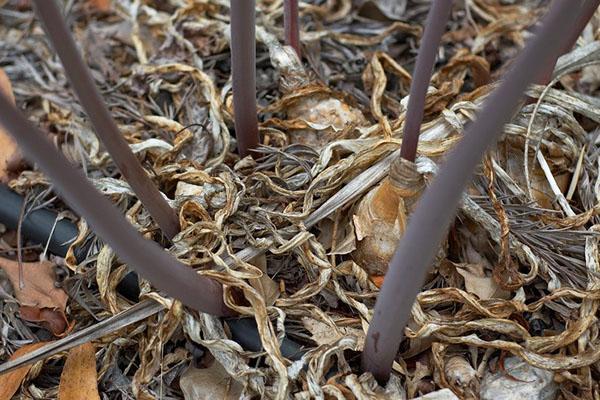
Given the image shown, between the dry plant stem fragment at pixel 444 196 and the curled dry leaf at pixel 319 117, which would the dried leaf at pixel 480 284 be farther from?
the curled dry leaf at pixel 319 117

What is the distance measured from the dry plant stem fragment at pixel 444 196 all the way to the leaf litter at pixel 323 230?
0.08 m

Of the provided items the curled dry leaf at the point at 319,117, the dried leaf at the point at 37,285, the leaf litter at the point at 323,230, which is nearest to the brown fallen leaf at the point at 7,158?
the leaf litter at the point at 323,230

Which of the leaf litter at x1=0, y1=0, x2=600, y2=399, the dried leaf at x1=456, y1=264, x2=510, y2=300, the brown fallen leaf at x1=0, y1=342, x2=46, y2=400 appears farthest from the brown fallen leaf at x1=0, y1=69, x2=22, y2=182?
the dried leaf at x1=456, y1=264, x2=510, y2=300

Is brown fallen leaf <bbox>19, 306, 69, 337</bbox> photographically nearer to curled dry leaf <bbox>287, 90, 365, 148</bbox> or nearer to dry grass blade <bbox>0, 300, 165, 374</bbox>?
dry grass blade <bbox>0, 300, 165, 374</bbox>

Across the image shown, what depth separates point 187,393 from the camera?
92 cm

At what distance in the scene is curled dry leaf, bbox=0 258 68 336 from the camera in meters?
1.01

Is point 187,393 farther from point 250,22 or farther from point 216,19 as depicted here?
point 216,19

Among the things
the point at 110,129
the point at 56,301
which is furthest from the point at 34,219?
the point at 110,129

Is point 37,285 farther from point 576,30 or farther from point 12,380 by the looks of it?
point 576,30

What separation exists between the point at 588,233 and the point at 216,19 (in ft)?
2.46

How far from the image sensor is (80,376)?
952 mm

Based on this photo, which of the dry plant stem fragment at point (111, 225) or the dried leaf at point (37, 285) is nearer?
the dry plant stem fragment at point (111, 225)

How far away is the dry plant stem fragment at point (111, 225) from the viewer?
630 mm

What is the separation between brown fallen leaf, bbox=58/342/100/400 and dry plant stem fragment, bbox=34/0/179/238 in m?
0.19
